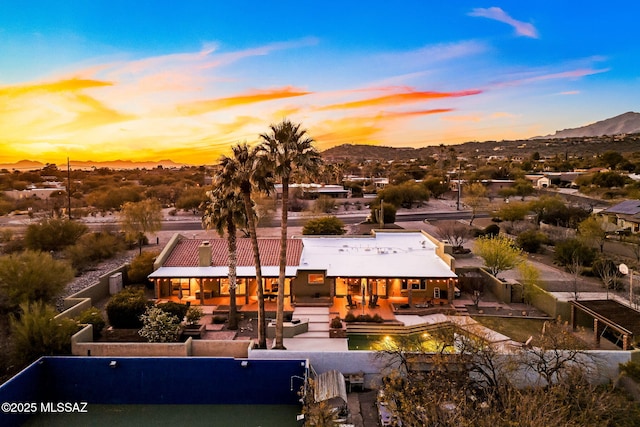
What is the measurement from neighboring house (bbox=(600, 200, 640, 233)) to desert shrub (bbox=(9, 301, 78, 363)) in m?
46.6

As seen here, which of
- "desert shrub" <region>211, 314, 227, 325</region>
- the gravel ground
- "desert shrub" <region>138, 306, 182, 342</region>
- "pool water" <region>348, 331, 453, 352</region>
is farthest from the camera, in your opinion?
the gravel ground

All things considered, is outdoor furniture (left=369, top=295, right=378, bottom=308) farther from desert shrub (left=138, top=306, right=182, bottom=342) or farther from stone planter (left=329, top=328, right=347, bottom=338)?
desert shrub (left=138, top=306, right=182, bottom=342)

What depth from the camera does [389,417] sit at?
15609 mm

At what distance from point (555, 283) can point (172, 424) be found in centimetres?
2607

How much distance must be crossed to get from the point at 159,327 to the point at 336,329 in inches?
331

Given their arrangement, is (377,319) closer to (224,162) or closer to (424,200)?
(224,162)

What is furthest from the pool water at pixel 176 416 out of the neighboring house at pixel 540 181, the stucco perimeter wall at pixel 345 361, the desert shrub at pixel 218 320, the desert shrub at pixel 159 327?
the neighboring house at pixel 540 181

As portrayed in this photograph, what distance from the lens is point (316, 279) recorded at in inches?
1055

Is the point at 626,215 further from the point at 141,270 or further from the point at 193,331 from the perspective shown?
the point at 141,270

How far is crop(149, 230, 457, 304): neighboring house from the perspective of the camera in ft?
85.3

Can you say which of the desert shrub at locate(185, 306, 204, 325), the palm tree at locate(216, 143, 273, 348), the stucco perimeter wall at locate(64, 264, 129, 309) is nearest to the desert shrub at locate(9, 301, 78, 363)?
the stucco perimeter wall at locate(64, 264, 129, 309)

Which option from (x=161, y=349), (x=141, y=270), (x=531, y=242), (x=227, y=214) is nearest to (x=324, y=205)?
(x=531, y=242)

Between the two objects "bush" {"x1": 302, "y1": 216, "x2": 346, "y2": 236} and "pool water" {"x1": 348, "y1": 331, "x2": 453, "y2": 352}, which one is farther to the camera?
"bush" {"x1": 302, "y1": 216, "x2": 346, "y2": 236}

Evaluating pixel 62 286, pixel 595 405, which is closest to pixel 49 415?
pixel 62 286
